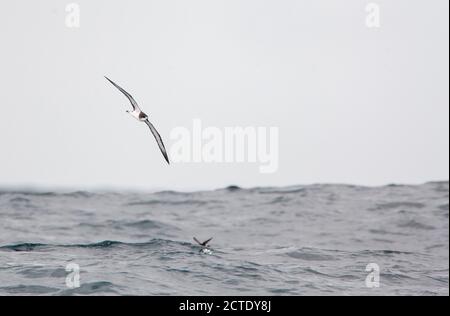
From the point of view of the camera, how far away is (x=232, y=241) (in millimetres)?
25797

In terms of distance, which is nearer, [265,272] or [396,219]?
[265,272]

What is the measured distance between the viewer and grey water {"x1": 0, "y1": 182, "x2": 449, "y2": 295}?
17.7 metres

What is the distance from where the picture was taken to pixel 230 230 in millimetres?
28500

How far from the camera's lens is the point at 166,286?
1712 centimetres

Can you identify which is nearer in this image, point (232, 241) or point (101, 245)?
point (101, 245)

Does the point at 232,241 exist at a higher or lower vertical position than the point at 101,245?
lower

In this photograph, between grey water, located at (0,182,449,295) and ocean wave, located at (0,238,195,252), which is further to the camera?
ocean wave, located at (0,238,195,252)

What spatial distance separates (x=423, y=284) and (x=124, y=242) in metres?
8.31

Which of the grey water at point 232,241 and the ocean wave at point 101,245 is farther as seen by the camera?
the ocean wave at point 101,245

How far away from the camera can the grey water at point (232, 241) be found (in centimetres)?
1772
